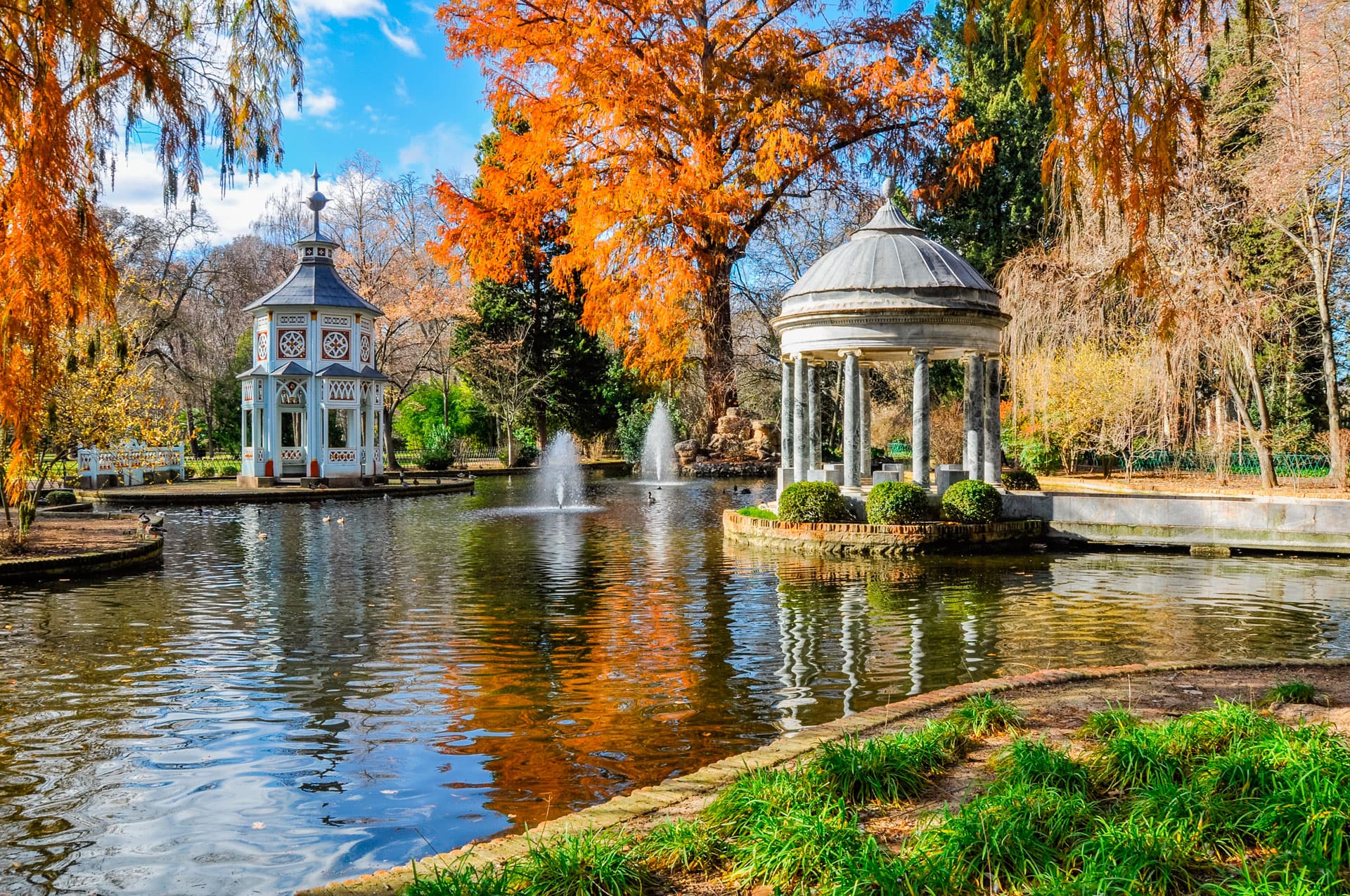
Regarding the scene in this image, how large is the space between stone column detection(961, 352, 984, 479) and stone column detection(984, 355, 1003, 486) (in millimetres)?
145

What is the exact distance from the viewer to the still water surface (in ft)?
16.7

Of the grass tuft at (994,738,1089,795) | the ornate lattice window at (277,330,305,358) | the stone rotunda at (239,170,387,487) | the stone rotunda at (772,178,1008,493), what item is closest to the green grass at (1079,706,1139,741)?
the grass tuft at (994,738,1089,795)

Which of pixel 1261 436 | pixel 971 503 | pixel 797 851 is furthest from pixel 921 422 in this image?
pixel 797 851

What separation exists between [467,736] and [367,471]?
28.6 metres

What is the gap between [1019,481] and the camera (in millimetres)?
19766

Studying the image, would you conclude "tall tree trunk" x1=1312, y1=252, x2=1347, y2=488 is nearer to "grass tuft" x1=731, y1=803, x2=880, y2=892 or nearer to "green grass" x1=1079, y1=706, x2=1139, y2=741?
"green grass" x1=1079, y1=706, x2=1139, y2=741

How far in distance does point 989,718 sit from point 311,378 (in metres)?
30.5

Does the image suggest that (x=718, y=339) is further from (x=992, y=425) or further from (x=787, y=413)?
(x=992, y=425)

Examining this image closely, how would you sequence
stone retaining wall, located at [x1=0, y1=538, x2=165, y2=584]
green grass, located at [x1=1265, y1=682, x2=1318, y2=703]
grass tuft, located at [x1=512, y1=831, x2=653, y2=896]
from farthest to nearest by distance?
stone retaining wall, located at [x1=0, y1=538, x2=165, y2=584] → green grass, located at [x1=1265, y1=682, x2=1318, y2=703] → grass tuft, located at [x1=512, y1=831, x2=653, y2=896]

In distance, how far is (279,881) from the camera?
4375 millimetres

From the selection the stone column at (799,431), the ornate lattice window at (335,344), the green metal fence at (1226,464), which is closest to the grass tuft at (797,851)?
the stone column at (799,431)

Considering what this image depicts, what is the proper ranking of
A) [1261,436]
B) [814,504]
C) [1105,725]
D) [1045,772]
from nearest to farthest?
[1045,772]
[1105,725]
[814,504]
[1261,436]

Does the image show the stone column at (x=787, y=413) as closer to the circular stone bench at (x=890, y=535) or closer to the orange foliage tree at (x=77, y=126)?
the circular stone bench at (x=890, y=535)

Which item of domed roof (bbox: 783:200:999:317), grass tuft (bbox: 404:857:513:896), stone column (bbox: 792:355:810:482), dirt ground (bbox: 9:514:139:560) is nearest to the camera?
grass tuft (bbox: 404:857:513:896)
